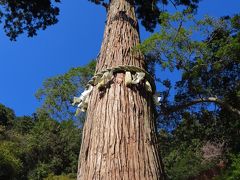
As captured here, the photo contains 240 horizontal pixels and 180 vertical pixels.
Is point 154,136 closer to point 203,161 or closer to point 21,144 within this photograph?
point 203,161

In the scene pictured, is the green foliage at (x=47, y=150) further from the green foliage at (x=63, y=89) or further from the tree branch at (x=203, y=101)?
the tree branch at (x=203, y=101)

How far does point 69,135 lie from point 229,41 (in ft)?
58.0

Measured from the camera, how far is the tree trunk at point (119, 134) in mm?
2451

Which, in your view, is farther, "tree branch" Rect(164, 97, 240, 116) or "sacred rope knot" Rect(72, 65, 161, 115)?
"tree branch" Rect(164, 97, 240, 116)

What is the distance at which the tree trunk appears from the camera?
2451mm

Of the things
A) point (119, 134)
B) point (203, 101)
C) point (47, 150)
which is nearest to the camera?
point (119, 134)

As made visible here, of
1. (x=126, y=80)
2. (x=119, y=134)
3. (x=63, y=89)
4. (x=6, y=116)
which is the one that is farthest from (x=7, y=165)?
(x=119, y=134)

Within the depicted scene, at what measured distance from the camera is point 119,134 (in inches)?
106

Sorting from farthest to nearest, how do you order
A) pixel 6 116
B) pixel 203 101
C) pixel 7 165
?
pixel 6 116
pixel 7 165
pixel 203 101

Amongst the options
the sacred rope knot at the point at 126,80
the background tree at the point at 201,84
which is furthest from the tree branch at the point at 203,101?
the sacred rope knot at the point at 126,80

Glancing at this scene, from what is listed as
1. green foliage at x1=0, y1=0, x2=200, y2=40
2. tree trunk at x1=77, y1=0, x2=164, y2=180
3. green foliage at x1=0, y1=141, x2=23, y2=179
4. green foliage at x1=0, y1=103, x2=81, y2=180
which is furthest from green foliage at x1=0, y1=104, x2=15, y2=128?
tree trunk at x1=77, y1=0, x2=164, y2=180

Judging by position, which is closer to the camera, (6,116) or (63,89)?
(63,89)

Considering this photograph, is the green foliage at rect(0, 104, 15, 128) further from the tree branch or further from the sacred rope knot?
the sacred rope knot

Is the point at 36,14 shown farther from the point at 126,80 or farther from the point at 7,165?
the point at 7,165
